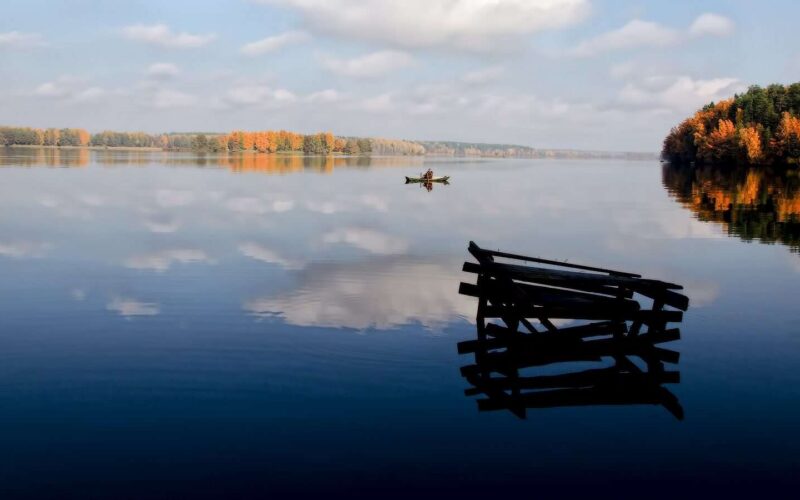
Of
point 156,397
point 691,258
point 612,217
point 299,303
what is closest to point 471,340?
point 299,303

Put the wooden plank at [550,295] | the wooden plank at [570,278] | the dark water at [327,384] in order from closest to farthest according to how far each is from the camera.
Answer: the dark water at [327,384] < the wooden plank at [570,278] < the wooden plank at [550,295]

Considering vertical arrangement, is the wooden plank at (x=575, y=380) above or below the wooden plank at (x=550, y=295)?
below

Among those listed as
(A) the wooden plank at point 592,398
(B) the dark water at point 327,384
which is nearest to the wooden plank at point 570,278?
(B) the dark water at point 327,384

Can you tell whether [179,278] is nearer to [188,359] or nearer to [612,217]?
[188,359]

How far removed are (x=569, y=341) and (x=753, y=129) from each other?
15599 centimetres

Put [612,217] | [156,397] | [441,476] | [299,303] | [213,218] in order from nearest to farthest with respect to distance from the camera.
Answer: [441,476]
[156,397]
[299,303]
[213,218]
[612,217]

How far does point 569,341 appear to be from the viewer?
15469mm

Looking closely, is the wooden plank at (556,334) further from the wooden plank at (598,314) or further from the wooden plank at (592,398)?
the wooden plank at (592,398)

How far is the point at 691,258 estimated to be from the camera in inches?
1198

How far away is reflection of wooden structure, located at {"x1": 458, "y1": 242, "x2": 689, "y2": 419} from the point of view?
13508 millimetres

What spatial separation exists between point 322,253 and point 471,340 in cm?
1494

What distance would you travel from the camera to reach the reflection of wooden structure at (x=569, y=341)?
13508 millimetres

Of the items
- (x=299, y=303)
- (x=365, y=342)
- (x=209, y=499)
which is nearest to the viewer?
(x=209, y=499)

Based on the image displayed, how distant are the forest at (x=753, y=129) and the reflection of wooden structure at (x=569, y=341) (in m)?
143
